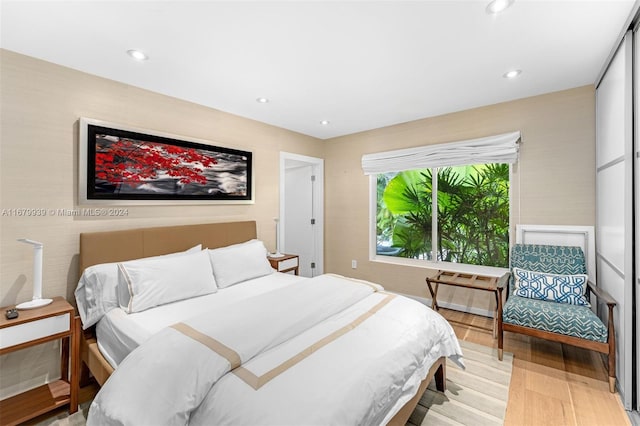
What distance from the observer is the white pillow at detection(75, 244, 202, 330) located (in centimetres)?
218

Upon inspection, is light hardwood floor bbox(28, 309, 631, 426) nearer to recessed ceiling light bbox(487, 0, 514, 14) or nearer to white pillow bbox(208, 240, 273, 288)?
white pillow bbox(208, 240, 273, 288)

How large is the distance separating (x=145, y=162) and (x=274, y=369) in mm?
2370

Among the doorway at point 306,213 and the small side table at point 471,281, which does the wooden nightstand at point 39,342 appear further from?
the small side table at point 471,281

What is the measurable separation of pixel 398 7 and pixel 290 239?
158 inches

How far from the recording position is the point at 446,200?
12.7ft

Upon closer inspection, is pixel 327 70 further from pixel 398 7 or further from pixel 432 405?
pixel 432 405

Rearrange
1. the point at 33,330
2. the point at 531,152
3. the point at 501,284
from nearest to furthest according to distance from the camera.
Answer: the point at 33,330, the point at 501,284, the point at 531,152

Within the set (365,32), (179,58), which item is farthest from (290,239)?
(365,32)

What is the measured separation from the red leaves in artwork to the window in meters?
2.38

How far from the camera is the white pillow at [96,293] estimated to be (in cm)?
218

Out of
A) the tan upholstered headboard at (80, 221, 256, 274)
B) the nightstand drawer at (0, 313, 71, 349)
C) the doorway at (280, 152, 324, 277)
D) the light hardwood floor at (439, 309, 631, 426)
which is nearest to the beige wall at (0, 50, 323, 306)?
the tan upholstered headboard at (80, 221, 256, 274)

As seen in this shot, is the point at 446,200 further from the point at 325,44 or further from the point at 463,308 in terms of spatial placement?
the point at 325,44

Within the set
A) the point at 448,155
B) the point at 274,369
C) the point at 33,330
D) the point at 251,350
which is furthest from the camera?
the point at 448,155

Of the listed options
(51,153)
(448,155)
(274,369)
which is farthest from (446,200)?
(51,153)
